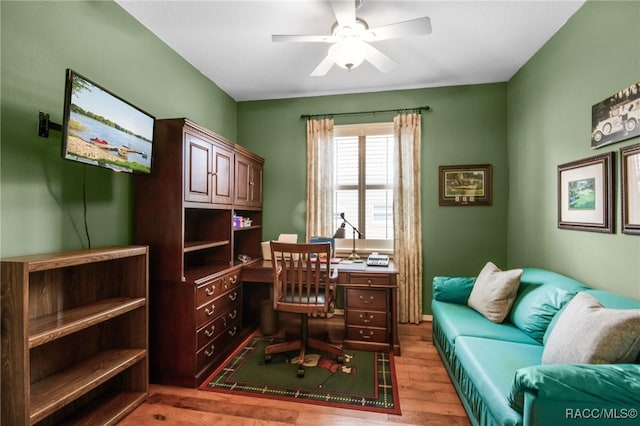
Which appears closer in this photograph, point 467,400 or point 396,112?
point 467,400

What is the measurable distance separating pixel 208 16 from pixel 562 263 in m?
3.45

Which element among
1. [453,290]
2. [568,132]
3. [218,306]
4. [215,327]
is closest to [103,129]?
[218,306]

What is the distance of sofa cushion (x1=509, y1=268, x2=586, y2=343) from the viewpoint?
1827mm

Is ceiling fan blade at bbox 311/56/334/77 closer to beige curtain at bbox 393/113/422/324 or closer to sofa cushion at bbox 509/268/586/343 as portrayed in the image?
beige curtain at bbox 393/113/422/324

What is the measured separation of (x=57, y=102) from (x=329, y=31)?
2.00 meters

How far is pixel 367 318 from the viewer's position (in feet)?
9.04

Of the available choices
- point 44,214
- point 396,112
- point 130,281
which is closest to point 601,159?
point 396,112

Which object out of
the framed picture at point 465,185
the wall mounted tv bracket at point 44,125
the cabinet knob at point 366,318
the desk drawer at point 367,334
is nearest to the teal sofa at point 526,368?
the desk drawer at point 367,334

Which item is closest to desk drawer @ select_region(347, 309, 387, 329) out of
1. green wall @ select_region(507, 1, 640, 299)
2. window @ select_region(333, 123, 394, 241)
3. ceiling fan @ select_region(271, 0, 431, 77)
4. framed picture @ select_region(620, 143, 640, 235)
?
window @ select_region(333, 123, 394, 241)

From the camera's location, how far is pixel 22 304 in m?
1.28

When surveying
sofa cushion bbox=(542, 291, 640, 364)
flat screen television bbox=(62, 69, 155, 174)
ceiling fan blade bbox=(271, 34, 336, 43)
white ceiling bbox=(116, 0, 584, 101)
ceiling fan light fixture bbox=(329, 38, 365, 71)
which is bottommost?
sofa cushion bbox=(542, 291, 640, 364)

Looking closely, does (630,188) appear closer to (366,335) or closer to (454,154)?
(454,154)

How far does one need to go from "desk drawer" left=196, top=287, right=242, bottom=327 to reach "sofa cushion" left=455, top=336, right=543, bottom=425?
1882 mm

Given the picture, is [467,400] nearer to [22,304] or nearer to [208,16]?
[22,304]
